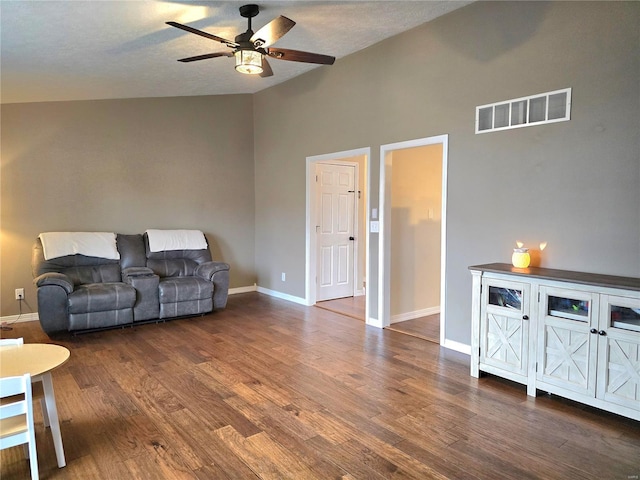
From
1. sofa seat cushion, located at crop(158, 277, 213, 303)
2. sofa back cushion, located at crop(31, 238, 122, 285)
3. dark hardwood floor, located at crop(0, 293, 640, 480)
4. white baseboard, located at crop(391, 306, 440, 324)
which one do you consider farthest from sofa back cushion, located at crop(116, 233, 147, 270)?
white baseboard, located at crop(391, 306, 440, 324)

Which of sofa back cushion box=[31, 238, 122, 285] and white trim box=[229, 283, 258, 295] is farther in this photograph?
white trim box=[229, 283, 258, 295]

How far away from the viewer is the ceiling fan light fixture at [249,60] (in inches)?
127

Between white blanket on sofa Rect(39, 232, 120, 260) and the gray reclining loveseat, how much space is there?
1.9 inches

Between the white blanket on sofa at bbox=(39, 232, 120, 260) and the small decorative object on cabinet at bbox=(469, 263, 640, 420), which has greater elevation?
the white blanket on sofa at bbox=(39, 232, 120, 260)

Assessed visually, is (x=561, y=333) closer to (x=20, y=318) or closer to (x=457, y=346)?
(x=457, y=346)

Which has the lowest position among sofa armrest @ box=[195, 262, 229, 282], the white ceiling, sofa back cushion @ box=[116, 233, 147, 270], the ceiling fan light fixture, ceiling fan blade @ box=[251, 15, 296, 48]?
sofa armrest @ box=[195, 262, 229, 282]

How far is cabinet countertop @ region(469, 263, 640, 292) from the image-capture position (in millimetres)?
2571

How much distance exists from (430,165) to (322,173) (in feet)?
5.23

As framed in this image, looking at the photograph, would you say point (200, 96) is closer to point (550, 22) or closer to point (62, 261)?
point (62, 261)

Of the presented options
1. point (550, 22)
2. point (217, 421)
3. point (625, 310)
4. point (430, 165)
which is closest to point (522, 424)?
point (625, 310)

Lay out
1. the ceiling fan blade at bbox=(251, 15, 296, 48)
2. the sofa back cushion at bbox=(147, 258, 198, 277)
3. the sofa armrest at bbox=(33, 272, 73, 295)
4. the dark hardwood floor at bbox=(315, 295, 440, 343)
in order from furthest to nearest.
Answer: the sofa back cushion at bbox=(147, 258, 198, 277) < the dark hardwood floor at bbox=(315, 295, 440, 343) < the sofa armrest at bbox=(33, 272, 73, 295) < the ceiling fan blade at bbox=(251, 15, 296, 48)

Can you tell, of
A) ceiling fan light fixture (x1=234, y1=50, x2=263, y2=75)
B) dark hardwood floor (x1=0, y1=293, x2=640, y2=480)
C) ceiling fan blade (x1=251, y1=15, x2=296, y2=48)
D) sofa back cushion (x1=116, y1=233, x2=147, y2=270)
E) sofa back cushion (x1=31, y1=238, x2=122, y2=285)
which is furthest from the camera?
sofa back cushion (x1=116, y1=233, x2=147, y2=270)

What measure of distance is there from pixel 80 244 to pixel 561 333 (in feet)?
16.6

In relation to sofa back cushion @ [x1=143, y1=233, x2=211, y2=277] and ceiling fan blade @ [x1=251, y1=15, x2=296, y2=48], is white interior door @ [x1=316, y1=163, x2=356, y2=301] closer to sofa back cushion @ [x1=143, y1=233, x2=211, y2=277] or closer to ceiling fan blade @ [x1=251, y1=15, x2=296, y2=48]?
sofa back cushion @ [x1=143, y1=233, x2=211, y2=277]
